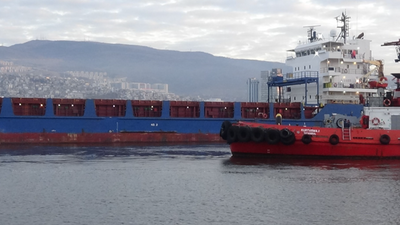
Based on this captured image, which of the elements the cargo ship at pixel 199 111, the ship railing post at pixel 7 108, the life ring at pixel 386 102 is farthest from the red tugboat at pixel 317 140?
the ship railing post at pixel 7 108

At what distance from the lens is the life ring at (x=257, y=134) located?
22.9 m

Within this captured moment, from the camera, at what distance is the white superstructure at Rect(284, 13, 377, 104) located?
121 ft

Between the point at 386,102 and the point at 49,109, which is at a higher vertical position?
the point at 386,102

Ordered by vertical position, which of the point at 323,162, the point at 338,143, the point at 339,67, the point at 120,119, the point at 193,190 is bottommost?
the point at 193,190

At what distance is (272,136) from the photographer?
22.8 m

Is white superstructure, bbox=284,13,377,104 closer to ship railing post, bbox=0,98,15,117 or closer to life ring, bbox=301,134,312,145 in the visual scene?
life ring, bbox=301,134,312,145

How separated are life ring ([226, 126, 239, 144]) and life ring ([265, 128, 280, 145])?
4.53 ft

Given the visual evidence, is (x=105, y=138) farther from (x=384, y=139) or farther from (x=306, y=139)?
(x=384, y=139)

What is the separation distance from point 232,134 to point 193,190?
7467mm

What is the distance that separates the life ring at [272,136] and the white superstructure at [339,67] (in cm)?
1460

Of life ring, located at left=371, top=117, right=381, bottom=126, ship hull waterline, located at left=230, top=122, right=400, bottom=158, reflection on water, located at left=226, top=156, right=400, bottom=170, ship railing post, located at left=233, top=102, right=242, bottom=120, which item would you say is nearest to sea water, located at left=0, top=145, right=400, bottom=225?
reflection on water, located at left=226, top=156, right=400, bottom=170

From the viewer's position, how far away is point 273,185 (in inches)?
676

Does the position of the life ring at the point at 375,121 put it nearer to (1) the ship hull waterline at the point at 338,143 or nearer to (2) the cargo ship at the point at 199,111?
(1) the ship hull waterline at the point at 338,143

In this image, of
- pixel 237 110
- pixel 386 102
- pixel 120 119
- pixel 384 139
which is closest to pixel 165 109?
pixel 120 119
